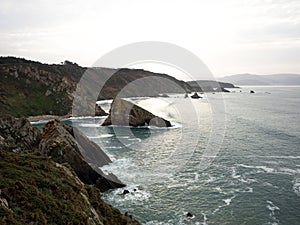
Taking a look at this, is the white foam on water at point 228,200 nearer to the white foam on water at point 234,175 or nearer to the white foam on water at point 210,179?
the white foam on water at point 210,179

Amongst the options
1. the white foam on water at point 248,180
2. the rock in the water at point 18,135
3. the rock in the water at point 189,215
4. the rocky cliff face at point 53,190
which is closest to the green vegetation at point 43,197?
the rocky cliff face at point 53,190

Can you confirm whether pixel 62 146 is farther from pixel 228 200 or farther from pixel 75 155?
pixel 228 200

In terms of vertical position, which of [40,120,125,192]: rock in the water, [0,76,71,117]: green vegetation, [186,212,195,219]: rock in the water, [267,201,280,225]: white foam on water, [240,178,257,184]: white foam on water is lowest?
[267,201,280,225]: white foam on water

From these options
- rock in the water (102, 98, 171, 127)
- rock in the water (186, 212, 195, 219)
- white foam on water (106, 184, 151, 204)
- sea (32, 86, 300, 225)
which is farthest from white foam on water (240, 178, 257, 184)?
rock in the water (102, 98, 171, 127)

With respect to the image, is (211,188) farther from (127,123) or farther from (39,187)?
(127,123)

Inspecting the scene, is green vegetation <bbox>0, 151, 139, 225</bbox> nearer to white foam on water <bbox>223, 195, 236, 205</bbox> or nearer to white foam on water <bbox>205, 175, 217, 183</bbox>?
white foam on water <bbox>223, 195, 236, 205</bbox>

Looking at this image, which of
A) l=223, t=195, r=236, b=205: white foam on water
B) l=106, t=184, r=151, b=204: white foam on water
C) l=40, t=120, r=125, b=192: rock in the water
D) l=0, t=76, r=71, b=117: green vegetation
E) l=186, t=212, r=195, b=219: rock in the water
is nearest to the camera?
l=186, t=212, r=195, b=219: rock in the water

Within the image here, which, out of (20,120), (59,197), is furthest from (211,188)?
(20,120)
